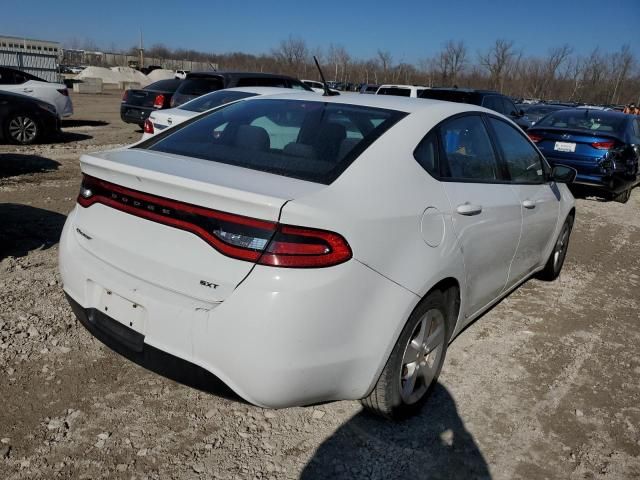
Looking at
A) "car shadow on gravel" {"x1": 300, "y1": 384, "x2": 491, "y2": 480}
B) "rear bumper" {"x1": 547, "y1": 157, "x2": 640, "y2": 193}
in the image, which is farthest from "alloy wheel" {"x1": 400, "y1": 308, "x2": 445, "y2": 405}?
"rear bumper" {"x1": 547, "y1": 157, "x2": 640, "y2": 193}

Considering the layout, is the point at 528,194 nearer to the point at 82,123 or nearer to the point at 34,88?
the point at 34,88

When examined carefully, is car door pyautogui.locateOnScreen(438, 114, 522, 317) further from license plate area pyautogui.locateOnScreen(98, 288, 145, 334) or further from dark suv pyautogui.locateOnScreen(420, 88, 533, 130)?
dark suv pyautogui.locateOnScreen(420, 88, 533, 130)

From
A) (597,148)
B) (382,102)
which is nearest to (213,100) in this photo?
(382,102)

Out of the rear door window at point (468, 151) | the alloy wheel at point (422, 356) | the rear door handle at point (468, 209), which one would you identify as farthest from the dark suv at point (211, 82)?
the alloy wheel at point (422, 356)

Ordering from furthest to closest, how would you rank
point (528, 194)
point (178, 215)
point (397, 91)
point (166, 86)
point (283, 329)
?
point (397, 91), point (166, 86), point (528, 194), point (178, 215), point (283, 329)

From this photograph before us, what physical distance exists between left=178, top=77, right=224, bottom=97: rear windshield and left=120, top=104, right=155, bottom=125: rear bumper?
240 cm

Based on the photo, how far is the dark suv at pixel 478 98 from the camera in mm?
→ 11820

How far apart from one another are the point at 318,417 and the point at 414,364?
1.89ft

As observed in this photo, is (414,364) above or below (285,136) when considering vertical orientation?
below

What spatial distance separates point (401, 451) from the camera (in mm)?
2574

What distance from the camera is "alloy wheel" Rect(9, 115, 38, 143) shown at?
10578 millimetres

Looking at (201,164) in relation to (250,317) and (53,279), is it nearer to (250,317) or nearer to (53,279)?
(250,317)

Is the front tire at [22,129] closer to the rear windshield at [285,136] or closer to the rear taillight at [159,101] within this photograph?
the rear taillight at [159,101]

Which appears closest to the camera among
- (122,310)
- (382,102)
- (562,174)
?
(122,310)
